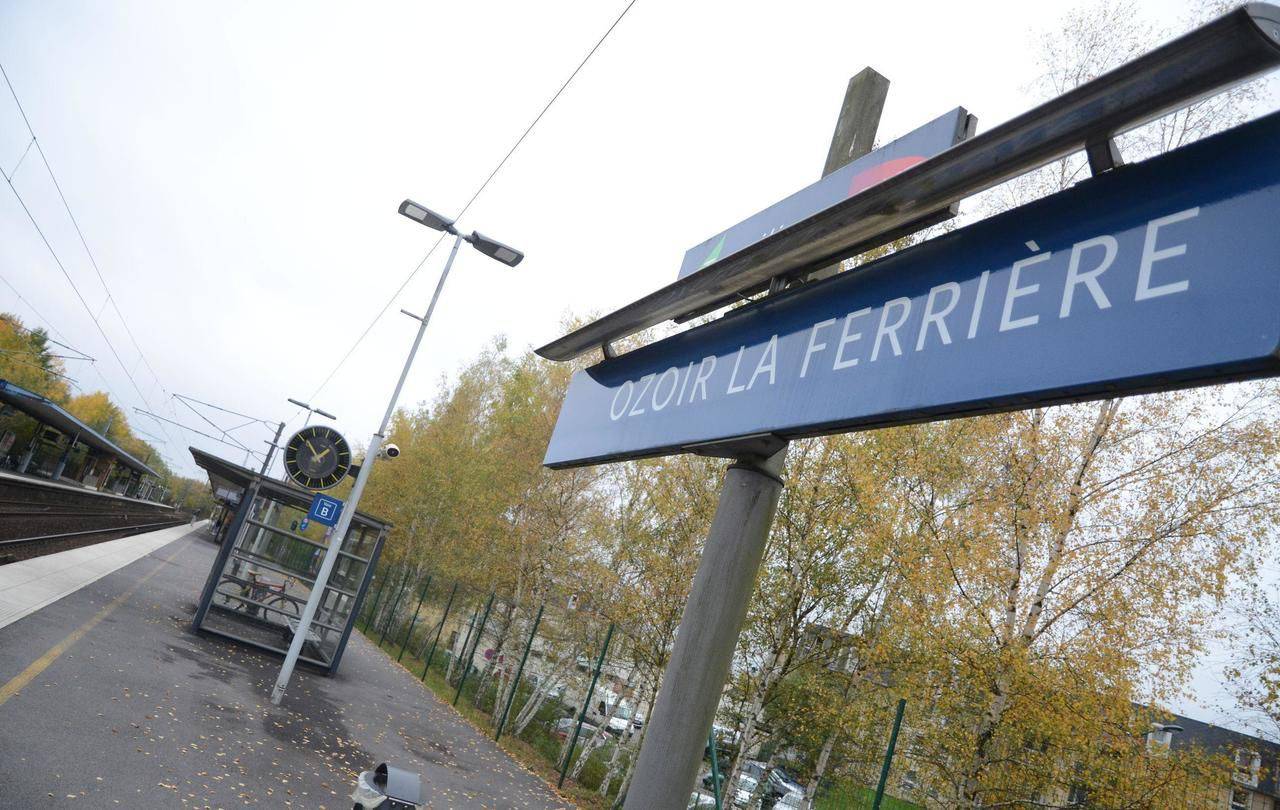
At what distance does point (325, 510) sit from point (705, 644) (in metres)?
12.2

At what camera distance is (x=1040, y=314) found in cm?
142

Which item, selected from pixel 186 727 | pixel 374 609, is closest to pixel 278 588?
pixel 186 727

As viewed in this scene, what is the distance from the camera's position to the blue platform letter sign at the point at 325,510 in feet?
41.4

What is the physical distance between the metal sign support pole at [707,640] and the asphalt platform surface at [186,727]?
5619mm

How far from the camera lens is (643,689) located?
16750 mm

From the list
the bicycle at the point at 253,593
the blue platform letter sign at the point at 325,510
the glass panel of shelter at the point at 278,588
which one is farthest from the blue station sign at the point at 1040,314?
the bicycle at the point at 253,593

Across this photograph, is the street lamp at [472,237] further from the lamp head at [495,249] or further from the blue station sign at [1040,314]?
the blue station sign at [1040,314]

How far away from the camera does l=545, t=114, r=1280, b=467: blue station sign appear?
3.84ft

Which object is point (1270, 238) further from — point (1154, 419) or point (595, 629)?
point (595, 629)

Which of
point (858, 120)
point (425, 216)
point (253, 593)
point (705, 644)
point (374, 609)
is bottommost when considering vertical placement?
point (374, 609)

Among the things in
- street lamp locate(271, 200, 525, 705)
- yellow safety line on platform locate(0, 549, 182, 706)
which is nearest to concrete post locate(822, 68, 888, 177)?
yellow safety line on platform locate(0, 549, 182, 706)

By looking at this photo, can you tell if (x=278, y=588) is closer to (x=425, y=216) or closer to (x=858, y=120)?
(x=425, y=216)

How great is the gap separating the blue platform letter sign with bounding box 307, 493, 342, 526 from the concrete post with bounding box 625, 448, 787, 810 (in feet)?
38.6

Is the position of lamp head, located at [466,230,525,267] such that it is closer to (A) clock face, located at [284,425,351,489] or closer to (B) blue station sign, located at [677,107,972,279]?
(A) clock face, located at [284,425,351,489]
